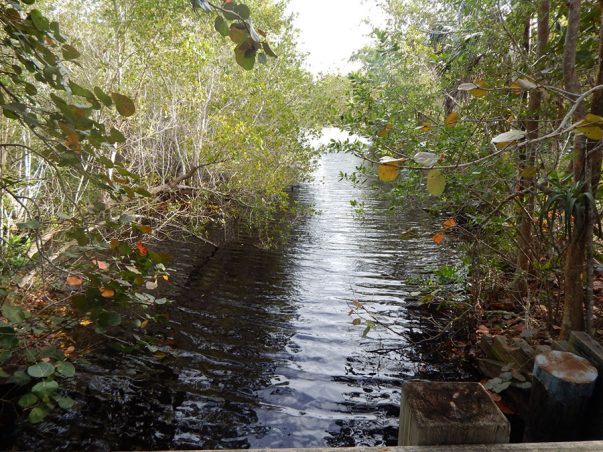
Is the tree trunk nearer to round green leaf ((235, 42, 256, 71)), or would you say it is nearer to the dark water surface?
the dark water surface

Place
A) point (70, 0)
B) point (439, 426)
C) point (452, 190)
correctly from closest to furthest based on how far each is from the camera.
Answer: point (439, 426) < point (452, 190) < point (70, 0)

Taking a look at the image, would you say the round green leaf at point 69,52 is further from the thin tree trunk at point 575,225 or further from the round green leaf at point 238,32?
the thin tree trunk at point 575,225

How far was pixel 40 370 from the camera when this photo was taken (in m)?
2.57

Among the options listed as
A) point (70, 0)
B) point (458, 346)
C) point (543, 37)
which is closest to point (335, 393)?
point (458, 346)

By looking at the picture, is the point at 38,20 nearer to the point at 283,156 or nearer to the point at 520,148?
the point at 520,148

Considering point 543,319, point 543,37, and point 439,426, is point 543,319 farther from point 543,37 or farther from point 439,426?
point 439,426

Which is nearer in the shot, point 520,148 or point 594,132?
point 594,132

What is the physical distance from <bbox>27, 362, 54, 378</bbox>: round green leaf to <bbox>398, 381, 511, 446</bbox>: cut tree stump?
207 centimetres

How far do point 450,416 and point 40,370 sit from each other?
7.62 ft

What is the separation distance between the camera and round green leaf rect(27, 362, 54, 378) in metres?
2.52

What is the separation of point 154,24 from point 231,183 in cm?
479

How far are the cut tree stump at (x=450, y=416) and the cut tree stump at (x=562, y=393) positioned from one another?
1.48 m

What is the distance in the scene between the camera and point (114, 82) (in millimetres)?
9469

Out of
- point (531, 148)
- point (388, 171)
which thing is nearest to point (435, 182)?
point (388, 171)
